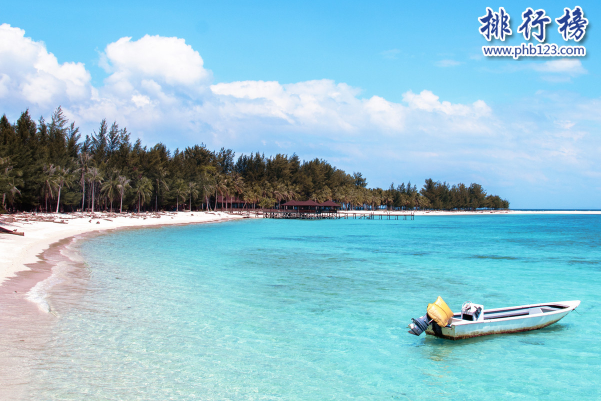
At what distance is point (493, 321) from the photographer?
9328 mm

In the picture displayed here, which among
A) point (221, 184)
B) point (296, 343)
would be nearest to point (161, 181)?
point (221, 184)

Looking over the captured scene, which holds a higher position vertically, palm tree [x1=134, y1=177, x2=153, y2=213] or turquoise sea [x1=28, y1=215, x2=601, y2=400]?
palm tree [x1=134, y1=177, x2=153, y2=213]

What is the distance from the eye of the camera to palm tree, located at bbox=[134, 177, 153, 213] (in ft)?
217

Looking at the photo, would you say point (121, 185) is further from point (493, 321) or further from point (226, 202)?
point (493, 321)

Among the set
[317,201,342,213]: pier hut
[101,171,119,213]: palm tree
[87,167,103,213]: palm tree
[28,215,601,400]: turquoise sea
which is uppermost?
[87,167,103,213]: palm tree

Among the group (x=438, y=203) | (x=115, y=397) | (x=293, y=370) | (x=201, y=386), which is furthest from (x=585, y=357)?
(x=438, y=203)

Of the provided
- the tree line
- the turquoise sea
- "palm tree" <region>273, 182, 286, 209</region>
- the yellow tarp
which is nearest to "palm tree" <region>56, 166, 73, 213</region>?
the tree line

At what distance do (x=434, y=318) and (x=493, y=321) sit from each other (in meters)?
1.53

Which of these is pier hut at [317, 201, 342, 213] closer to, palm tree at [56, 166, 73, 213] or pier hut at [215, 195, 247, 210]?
pier hut at [215, 195, 247, 210]

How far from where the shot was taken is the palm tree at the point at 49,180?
5002 cm

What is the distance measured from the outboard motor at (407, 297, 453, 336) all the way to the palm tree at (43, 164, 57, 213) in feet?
170

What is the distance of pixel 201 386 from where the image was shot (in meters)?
6.62

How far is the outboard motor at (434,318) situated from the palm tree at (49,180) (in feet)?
170

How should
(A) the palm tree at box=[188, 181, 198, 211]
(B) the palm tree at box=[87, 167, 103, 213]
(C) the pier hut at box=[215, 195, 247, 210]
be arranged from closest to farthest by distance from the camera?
1. (B) the palm tree at box=[87, 167, 103, 213]
2. (A) the palm tree at box=[188, 181, 198, 211]
3. (C) the pier hut at box=[215, 195, 247, 210]
